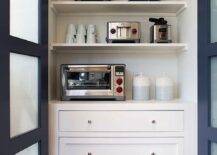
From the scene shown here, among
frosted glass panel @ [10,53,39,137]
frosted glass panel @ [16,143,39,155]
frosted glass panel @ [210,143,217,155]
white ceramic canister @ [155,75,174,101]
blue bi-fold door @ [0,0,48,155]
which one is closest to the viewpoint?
blue bi-fold door @ [0,0,48,155]

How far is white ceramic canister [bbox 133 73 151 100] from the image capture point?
234 cm

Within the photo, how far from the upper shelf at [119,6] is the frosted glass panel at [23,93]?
60 cm

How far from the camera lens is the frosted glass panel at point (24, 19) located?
1497mm

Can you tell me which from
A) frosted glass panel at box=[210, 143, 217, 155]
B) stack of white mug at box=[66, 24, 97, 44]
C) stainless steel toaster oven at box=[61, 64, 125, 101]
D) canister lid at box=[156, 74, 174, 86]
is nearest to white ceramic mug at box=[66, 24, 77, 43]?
stack of white mug at box=[66, 24, 97, 44]

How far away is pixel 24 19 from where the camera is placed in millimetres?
1692

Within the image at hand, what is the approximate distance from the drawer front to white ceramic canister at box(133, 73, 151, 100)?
0.91 feet

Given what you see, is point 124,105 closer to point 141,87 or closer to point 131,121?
point 131,121

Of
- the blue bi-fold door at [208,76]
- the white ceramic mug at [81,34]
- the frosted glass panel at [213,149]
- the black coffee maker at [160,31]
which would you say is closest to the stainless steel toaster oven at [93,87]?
the white ceramic mug at [81,34]

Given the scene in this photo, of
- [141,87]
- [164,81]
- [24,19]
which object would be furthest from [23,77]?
[164,81]

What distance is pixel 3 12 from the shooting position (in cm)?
131

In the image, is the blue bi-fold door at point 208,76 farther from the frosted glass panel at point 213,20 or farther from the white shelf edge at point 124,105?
the white shelf edge at point 124,105

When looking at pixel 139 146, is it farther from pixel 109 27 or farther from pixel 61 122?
pixel 109 27

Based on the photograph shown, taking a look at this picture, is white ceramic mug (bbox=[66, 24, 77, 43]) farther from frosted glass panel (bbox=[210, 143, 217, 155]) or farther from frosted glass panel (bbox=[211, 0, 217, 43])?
frosted glass panel (bbox=[210, 143, 217, 155])

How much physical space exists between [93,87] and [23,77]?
0.69 meters
